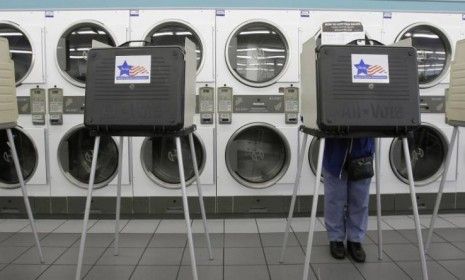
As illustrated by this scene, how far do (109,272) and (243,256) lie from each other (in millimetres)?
935

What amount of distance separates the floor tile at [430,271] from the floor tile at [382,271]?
0.16 feet

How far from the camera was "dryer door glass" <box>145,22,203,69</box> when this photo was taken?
140 inches

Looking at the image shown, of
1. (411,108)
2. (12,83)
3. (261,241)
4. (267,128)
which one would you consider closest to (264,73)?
(267,128)

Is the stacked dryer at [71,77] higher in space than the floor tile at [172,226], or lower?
higher

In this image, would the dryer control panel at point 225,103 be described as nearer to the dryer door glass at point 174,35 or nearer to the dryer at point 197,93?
the dryer at point 197,93

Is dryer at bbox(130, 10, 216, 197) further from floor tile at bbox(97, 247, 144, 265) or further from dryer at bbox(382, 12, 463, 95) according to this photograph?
dryer at bbox(382, 12, 463, 95)

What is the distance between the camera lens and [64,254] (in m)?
2.87

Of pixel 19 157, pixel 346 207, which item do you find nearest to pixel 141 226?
pixel 19 157

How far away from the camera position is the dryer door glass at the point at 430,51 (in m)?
3.75

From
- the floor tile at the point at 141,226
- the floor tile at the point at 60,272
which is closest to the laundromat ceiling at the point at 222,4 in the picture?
the floor tile at the point at 141,226

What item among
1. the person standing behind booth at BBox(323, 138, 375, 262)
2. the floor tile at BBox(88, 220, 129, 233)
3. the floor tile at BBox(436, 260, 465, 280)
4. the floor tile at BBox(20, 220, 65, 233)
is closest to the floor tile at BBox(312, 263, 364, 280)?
the person standing behind booth at BBox(323, 138, 375, 262)

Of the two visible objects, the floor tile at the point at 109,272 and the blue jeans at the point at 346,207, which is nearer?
the floor tile at the point at 109,272

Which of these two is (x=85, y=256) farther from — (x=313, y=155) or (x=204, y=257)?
(x=313, y=155)

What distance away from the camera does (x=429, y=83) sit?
3668mm
